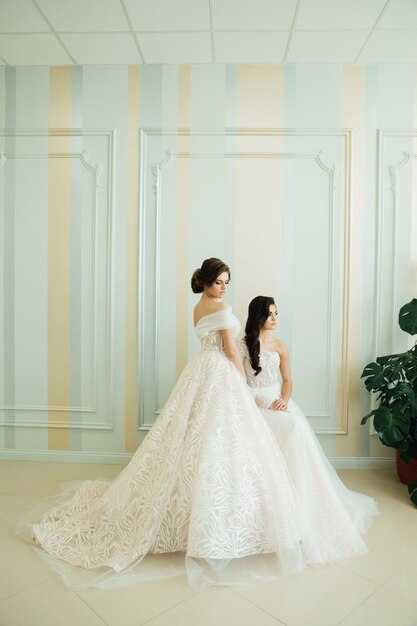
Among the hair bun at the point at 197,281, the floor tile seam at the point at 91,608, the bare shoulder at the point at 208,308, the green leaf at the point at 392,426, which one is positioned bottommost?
the floor tile seam at the point at 91,608

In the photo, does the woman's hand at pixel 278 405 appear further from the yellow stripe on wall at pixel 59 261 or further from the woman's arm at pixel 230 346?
the yellow stripe on wall at pixel 59 261

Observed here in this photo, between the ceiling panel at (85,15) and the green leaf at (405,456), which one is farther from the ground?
the ceiling panel at (85,15)

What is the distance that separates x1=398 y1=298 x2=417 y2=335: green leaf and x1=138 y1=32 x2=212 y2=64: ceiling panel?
2737 mm

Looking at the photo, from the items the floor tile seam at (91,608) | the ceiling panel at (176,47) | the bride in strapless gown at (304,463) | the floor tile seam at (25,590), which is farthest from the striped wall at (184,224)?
the floor tile seam at (91,608)

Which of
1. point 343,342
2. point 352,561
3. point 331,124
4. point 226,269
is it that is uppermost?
point 331,124

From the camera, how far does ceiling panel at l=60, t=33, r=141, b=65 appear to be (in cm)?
333

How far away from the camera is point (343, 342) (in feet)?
12.0

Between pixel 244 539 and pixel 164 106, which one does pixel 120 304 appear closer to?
pixel 164 106

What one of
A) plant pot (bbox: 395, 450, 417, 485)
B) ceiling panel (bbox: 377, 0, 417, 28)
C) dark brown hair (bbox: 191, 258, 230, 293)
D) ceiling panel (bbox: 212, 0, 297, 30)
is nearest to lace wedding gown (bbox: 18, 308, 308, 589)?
dark brown hair (bbox: 191, 258, 230, 293)

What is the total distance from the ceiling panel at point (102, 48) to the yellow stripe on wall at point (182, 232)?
0.52 metres

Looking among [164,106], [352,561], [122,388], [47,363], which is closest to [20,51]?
[164,106]

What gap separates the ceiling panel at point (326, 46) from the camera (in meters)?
3.25

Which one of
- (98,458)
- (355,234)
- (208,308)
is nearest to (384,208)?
(355,234)

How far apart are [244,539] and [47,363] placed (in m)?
2.50
